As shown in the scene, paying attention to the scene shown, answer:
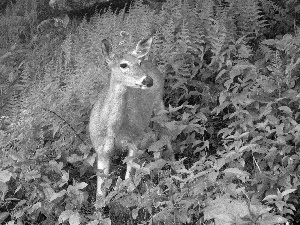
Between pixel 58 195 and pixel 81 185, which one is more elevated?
pixel 81 185

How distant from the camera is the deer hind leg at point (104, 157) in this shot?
7605mm

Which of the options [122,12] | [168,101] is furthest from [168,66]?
[122,12]

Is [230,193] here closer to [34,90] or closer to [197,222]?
[197,222]

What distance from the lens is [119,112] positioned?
7.56 m

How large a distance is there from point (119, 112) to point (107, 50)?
0.74 meters

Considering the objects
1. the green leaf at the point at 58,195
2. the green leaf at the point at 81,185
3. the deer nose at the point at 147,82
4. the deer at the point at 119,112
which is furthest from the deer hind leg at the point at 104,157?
the deer nose at the point at 147,82

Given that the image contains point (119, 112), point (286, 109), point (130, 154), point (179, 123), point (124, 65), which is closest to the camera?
point (124, 65)

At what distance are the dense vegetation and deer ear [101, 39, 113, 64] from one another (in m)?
1.10

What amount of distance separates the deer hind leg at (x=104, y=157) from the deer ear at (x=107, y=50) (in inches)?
36.7

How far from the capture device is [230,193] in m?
6.80

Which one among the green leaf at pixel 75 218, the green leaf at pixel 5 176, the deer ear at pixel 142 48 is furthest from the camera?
the deer ear at pixel 142 48

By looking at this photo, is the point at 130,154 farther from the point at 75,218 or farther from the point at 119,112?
Answer: the point at 75,218

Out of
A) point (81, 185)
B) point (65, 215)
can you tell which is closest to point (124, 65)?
point (81, 185)

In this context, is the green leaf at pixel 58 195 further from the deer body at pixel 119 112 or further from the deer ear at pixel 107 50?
the deer ear at pixel 107 50
